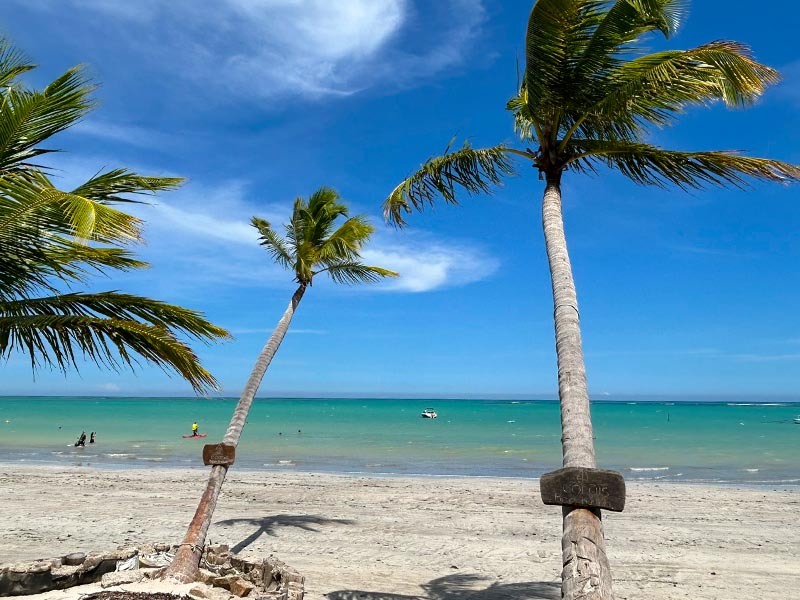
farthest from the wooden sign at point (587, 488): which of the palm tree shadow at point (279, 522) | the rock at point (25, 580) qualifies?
the palm tree shadow at point (279, 522)

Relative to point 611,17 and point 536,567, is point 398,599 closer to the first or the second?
point 536,567

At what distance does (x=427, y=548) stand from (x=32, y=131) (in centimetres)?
972

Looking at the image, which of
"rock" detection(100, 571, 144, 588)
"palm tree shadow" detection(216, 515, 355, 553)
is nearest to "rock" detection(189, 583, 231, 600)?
"rock" detection(100, 571, 144, 588)

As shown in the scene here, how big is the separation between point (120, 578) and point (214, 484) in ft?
5.63

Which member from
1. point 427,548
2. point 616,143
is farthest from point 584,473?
point 427,548

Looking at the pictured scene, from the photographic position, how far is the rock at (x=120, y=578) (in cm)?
725

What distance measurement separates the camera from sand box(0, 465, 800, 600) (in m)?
9.32

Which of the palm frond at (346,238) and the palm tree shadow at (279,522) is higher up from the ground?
the palm frond at (346,238)

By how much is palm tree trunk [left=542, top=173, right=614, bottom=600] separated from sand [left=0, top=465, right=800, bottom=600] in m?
5.06

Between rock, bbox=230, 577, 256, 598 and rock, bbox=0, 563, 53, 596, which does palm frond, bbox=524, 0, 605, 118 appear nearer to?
rock, bbox=230, 577, 256, 598

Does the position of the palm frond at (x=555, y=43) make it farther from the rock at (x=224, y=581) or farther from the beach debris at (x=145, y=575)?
the rock at (x=224, y=581)

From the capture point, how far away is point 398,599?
820cm

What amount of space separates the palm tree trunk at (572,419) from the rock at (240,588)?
4.32 meters

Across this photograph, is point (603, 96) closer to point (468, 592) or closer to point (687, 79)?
point (687, 79)
